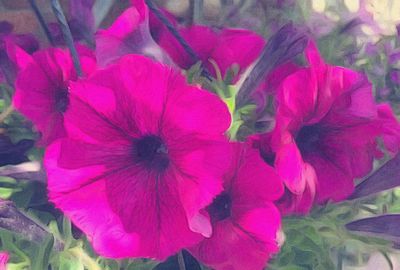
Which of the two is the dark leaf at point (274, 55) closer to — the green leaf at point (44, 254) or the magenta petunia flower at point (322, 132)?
the magenta petunia flower at point (322, 132)

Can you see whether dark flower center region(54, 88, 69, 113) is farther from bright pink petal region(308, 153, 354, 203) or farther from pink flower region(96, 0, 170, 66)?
bright pink petal region(308, 153, 354, 203)

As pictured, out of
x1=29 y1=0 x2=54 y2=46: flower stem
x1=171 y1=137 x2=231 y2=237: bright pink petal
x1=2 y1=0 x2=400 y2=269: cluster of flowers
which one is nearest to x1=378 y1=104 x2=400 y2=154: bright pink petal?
x1=2 y1=0 x2=400 y2=269: cluster of flowers

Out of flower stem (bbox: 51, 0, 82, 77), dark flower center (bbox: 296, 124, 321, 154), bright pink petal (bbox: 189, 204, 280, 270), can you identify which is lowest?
bright pink petal (bbox: 189, 204, 280, 270)

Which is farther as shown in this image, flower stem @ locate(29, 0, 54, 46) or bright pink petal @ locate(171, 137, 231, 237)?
flower stem @ locate(29, 0, 54, 46)

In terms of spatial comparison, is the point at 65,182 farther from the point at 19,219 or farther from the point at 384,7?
the point at 384,7

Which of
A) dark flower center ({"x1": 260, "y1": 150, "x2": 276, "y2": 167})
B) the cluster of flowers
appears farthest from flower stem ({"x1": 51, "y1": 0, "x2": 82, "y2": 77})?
Result: dark flower center ({"x1": 260, "y1": 150, "x2": 276, "y2": 167})

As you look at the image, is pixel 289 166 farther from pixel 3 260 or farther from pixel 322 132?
pixel 3 260

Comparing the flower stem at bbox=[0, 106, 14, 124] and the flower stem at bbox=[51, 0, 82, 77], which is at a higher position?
the flower stem at bbox=[51, 0, 82, 77]
